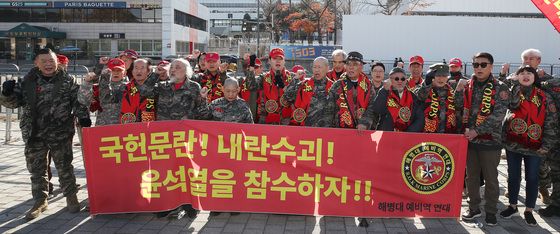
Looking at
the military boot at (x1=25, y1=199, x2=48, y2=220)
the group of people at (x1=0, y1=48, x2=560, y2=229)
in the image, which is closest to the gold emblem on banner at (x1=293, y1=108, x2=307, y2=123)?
the group of people at (x1=0, y1=48, x2=560, y2=229)

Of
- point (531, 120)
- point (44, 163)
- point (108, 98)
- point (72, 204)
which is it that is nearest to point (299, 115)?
point (108, 98)

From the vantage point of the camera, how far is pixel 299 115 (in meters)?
6.59

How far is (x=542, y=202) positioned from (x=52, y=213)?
20.7 ft

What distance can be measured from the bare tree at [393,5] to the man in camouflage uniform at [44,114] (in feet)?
111

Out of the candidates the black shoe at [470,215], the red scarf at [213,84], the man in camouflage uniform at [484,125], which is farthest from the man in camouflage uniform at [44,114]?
the black shoe at [470,215]

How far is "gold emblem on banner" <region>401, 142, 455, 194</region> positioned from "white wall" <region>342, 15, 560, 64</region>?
24.3 m

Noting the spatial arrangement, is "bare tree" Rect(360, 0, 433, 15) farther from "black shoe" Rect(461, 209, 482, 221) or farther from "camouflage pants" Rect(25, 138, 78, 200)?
"camouflage pants" Rect(25, 138, 78, 200)

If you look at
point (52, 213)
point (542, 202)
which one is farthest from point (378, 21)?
point (52, 213)

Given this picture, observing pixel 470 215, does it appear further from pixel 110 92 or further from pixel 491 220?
pixel 110 92

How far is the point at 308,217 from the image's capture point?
5883 millimetres

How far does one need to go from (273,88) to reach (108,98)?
7.67 ft

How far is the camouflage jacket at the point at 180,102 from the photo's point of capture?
5844mm

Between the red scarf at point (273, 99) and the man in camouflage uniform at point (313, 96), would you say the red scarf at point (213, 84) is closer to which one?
the red scarf at point (273, 99)

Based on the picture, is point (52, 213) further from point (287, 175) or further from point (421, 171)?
point (421, 171)
